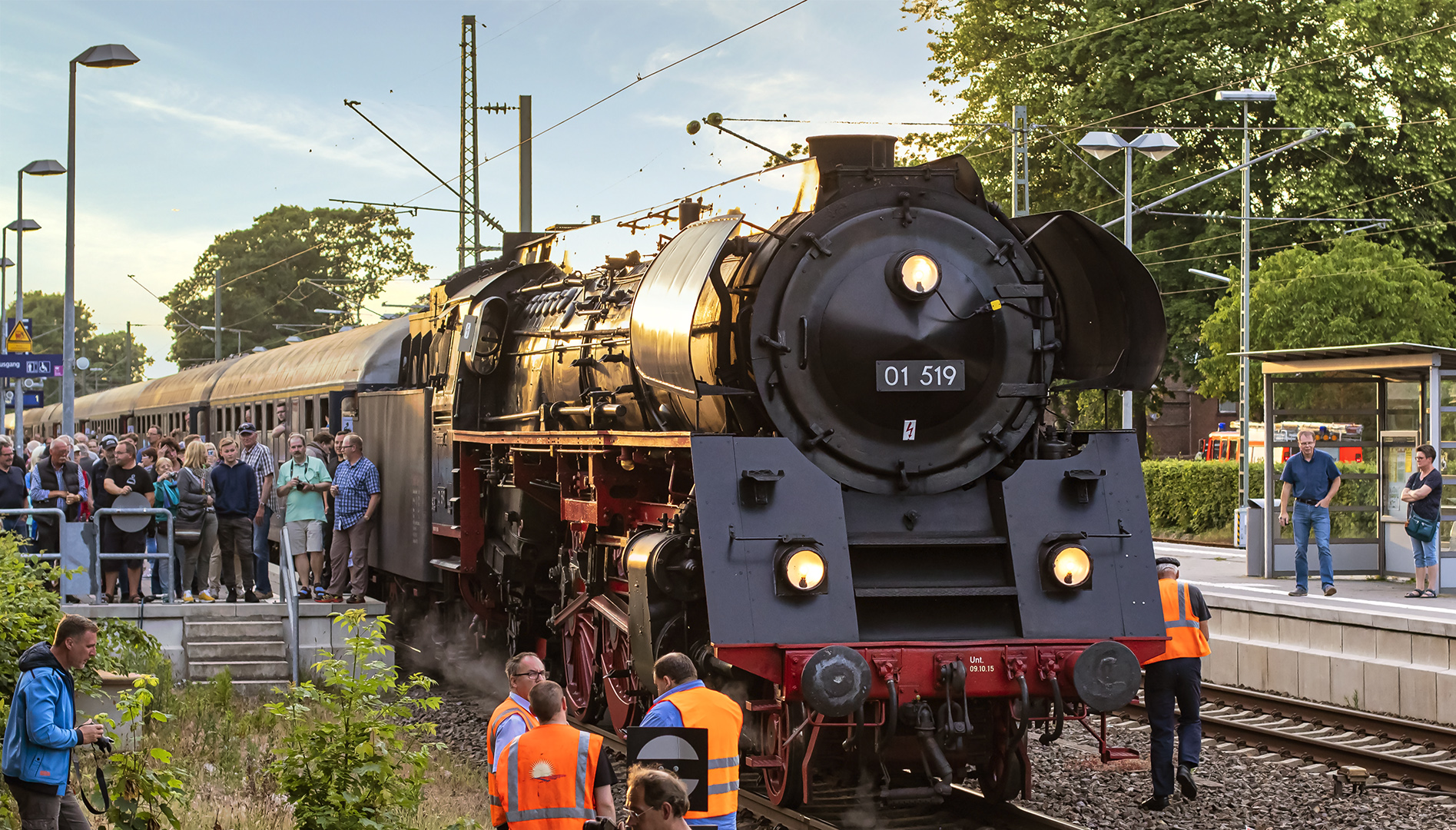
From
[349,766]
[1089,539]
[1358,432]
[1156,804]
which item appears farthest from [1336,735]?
[349,766]

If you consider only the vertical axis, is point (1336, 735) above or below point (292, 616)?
below

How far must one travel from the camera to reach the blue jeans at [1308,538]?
14102 mm

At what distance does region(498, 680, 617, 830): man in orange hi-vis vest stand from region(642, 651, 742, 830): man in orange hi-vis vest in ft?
0.92

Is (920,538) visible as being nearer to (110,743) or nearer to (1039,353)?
(1039,353)

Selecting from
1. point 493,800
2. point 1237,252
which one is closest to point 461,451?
point 493,800

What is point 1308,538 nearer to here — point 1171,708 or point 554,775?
point 1171,708

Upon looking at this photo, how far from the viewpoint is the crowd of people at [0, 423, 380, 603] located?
13375 millimetres

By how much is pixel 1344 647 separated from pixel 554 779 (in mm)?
8865

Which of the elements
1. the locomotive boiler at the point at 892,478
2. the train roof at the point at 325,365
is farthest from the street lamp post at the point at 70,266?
the locomotive boiler at the point at 892,478

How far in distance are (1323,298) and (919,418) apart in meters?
20.4

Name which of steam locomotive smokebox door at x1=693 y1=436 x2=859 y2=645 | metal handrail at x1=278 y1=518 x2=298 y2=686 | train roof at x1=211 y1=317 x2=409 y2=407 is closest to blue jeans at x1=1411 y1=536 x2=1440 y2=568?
steam locomotive smokebox door at x1=693 y1=436 x2=859 y2=645

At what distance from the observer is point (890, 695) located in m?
6.75

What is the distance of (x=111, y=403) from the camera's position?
38.9 meters

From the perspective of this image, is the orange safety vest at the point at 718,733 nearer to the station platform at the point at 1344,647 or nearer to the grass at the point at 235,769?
the grass at the point at 235,769
